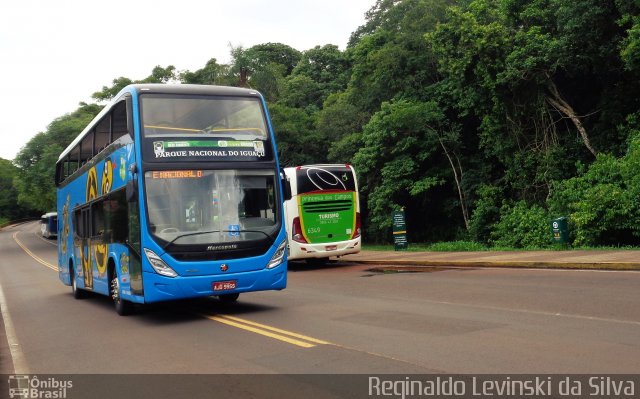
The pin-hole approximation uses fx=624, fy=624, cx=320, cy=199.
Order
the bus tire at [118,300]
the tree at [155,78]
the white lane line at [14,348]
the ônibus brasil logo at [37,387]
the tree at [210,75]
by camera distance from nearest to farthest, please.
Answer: the ônibus brasil logo at [37,387] → the white lane line at [14,348] → the bus tire at [118,300] → the tree at [210,75] → the tree at [155,78]

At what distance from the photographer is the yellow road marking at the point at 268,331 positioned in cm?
805

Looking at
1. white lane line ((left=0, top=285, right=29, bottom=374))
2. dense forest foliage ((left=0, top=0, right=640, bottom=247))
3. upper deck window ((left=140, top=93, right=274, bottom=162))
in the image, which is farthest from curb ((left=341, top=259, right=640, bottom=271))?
white lane line ((left=0, top=285, right=29, bottom=374))

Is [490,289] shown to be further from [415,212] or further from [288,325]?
[415,212]

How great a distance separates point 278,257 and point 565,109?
66.2 feet

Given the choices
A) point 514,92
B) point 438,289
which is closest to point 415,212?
point 514,92

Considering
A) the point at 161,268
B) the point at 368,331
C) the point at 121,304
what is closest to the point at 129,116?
the point at 161,268

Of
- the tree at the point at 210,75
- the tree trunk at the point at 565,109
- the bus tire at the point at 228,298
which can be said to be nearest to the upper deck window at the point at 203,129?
the bus tire at the point at 228,298

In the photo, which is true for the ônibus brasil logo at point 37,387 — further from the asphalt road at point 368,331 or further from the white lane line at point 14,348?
the white lane line at point 14,348

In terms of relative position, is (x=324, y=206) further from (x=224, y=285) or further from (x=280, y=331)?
(x=280, y=331)

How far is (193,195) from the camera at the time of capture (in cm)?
1052

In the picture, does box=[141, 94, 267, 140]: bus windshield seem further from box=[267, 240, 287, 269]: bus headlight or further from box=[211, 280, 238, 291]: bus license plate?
box=[211, 280, 238, 291]: bus license plate

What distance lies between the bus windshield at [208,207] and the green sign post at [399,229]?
53.1 feet

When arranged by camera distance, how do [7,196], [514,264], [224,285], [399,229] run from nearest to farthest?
[224,285], [514,264], [399,229], [7,196]

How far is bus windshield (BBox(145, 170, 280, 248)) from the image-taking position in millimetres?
10344
